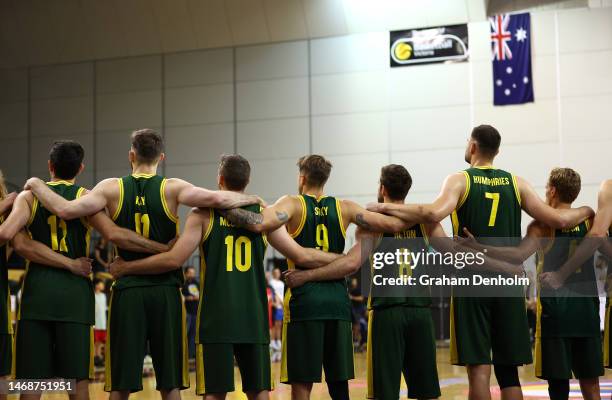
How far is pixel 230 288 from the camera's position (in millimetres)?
6133

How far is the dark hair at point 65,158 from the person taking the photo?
653 centimetres

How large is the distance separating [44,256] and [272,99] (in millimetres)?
17449

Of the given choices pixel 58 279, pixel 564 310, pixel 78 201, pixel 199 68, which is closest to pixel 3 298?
pixel 58 279

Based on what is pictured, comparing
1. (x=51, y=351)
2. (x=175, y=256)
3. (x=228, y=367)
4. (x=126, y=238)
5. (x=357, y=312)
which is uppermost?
(x=126, y=238)

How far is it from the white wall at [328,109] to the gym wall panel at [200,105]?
0.12ft

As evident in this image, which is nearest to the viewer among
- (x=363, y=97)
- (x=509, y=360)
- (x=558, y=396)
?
(x=509, y=360)

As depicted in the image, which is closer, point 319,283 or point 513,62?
point 319,283

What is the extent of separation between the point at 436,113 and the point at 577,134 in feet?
12.6

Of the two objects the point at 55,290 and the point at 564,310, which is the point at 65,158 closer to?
the point at 55,290

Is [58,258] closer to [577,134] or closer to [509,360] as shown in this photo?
[509,360]

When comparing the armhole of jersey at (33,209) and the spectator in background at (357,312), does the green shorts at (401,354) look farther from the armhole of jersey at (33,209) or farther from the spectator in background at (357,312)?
the spectator in background at (357,312)

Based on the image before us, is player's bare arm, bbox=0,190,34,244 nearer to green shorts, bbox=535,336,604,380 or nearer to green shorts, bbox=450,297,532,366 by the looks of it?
green shorts, bbox=450,297,532,366

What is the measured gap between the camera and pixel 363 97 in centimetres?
2252

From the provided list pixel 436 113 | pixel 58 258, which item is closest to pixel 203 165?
pixel 436 113
